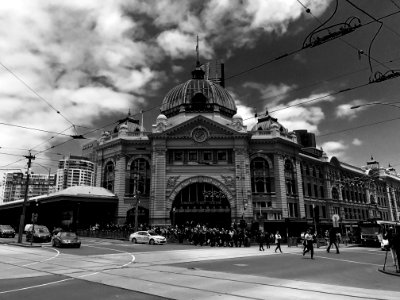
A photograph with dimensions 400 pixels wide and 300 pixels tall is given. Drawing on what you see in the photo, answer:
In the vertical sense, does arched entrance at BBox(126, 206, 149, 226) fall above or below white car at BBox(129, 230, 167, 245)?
above

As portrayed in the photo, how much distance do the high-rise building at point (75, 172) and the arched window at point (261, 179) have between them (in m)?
44.8

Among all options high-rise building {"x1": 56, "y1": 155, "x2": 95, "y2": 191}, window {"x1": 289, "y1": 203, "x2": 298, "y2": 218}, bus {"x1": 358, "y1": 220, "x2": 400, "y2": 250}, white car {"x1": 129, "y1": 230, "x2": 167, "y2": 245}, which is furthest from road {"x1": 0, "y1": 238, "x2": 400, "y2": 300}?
high-rise building {"x1": 56, "y1": 155, "x2": 95, "y2": 191}

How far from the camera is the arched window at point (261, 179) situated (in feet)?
181

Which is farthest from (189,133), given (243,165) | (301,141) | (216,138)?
(301,141)

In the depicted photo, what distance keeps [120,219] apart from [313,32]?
4633cm

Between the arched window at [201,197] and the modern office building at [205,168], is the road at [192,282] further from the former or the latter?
the arched window at [201,197]

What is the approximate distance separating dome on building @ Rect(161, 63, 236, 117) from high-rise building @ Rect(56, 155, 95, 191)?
32993 millimetres

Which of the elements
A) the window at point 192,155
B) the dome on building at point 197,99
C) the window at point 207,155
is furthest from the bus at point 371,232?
the dome on building at point 197,99

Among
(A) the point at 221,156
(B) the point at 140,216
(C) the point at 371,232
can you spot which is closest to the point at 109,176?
(B) the point at 140,216

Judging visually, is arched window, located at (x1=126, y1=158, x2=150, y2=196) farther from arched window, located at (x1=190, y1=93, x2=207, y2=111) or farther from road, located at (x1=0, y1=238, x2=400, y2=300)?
road, located at (x1=0, y1=238, x2=400, y2=300)

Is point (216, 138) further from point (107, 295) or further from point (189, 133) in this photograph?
point (107, 295)

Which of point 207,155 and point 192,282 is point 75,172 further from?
point 192,282

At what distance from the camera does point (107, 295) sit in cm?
1003

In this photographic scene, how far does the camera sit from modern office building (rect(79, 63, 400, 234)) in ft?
169
